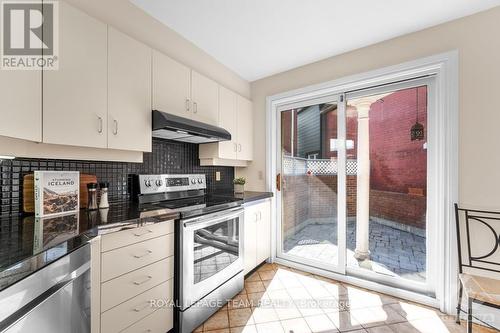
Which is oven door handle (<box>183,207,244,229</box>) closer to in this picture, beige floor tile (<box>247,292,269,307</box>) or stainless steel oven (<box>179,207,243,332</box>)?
stainless steel oven (<box>179,207,243,332</box>)

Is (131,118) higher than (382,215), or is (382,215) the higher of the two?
(131,118)

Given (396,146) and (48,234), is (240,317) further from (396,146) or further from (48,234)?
(396,146)

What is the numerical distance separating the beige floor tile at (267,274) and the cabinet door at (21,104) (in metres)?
2.27

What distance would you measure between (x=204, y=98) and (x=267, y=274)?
6.83ft

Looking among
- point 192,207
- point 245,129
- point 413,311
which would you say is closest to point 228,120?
point 245,129

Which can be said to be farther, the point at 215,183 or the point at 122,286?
the point at 215,183

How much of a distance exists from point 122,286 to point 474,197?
2577 millimetres

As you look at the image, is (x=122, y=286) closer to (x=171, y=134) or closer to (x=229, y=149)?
(x=171, y=134)

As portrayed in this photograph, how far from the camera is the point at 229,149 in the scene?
2.49 meters

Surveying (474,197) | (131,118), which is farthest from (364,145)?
(131,118)

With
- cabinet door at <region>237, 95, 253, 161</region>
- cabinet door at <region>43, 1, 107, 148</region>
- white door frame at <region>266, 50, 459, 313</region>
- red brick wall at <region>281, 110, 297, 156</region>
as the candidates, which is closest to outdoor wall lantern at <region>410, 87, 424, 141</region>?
white door frame at <region>266, 50, 459, 313</region>

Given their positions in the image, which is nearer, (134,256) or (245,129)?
(134,256)

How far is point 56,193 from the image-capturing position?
126cm

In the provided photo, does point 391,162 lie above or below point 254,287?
above
